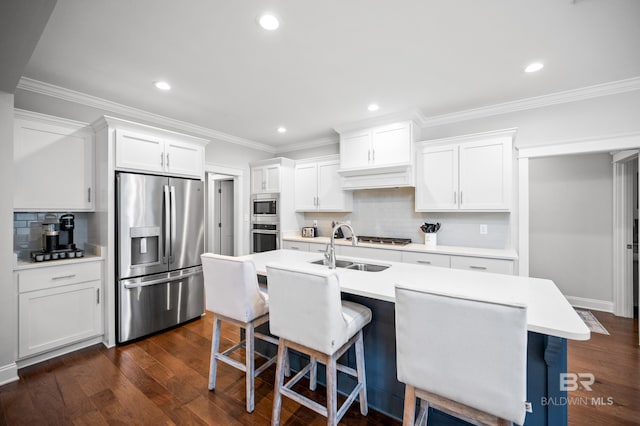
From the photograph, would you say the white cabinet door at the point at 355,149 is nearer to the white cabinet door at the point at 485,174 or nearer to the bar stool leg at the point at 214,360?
the white cabinet door at the point at 485,174

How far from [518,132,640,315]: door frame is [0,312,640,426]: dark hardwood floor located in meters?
0.92

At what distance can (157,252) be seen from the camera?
318cm

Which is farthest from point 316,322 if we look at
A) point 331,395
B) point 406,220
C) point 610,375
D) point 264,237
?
point 264,237

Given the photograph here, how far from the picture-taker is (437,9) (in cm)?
179

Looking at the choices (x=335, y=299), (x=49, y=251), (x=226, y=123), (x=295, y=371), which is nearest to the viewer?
(x=335, y=299)

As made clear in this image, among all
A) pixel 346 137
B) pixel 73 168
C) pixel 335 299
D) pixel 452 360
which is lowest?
pixel 452 360

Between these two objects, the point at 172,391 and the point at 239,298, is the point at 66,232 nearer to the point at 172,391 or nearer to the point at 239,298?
the point at 172,391

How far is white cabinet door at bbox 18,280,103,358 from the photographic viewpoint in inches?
97.3

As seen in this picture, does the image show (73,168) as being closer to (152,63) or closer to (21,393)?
(152,63)

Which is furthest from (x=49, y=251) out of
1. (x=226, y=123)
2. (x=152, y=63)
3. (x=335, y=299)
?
(x=335, y=299)

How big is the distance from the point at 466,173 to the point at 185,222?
135 inches

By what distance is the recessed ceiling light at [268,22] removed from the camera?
1.86 m

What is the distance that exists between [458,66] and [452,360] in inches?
95.2

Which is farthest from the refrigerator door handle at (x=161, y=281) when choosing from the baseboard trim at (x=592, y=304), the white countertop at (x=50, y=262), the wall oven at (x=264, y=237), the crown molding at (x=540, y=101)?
the baseboard trim at (x=592, y=304)
